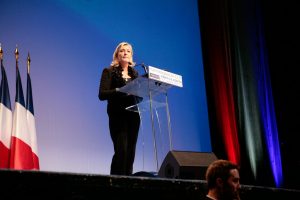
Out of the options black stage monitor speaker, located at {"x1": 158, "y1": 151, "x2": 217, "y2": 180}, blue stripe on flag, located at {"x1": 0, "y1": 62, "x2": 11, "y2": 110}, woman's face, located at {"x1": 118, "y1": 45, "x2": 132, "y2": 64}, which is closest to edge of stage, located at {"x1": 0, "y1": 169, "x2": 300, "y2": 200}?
black stage monitor speaker, located at {"x1": 158, "y1": 151, "x2": 217, "y2": 180}

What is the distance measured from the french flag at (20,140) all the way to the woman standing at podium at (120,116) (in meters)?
0.90

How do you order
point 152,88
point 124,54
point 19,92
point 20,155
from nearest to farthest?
point 152,88
point 124,54
point 20,155
point 19,92

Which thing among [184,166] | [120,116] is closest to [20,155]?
[120,116]

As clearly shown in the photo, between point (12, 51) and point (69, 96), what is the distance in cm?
75

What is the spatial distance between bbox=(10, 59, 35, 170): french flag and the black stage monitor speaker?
120cm

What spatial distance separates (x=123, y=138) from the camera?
350cm

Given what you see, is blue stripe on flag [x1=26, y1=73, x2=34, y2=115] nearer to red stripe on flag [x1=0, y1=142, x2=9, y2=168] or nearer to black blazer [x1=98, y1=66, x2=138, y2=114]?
red stripe on flag [x1=0, y1=142, x2=9, y2=168]

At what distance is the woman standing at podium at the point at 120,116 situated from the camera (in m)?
3.48

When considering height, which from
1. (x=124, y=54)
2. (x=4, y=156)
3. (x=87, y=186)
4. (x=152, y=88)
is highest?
(x=124, y=54)

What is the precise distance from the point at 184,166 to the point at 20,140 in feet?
4.92

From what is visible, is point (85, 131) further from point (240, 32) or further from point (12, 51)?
point (240, 32)

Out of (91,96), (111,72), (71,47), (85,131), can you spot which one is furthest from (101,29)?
(111,72)

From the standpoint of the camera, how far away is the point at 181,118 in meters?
5.51

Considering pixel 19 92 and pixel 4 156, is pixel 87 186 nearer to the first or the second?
pixel 4 156
